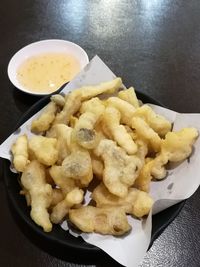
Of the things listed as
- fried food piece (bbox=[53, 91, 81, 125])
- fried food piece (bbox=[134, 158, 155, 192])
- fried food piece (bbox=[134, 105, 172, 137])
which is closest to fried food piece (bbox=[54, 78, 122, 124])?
fried food piece (bbox=[53, 91, 81, 125])

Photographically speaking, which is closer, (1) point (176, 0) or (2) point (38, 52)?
(2) point (38, 52)

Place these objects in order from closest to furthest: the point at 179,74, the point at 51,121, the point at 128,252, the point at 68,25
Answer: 1. the point at 128,252
2. the point at 51,121
3. the point at 179,74
4. the point at 68,25

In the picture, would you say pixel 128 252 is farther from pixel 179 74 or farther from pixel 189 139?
pixel 179 74

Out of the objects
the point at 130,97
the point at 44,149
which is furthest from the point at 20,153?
the point at 130,97

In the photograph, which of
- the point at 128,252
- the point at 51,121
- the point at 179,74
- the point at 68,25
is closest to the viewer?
the point at 128,252

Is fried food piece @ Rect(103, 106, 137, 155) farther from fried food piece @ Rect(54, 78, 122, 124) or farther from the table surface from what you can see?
the table surface

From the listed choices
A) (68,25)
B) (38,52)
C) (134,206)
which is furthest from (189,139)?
(68,25)

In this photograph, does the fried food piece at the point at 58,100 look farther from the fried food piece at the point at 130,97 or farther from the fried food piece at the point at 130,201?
the fried food piece at the point at 130,201
